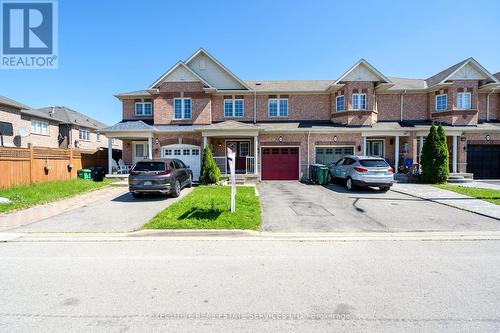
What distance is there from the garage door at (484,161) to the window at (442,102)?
11.4ft

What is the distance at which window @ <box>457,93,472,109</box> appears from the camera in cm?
1877

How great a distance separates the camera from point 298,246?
5.59 metres

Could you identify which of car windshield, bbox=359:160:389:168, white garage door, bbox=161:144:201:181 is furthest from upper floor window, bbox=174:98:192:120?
car windshield, bbox=359:160:389:168

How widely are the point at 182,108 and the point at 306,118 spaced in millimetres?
9796

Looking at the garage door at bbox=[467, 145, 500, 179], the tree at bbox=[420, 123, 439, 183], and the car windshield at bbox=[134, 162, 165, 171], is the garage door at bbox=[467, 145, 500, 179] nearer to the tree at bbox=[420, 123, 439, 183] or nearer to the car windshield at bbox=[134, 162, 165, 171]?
the tree at bbox=[420, 123, 439, 183]

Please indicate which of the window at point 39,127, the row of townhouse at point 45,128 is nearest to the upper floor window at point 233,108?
the row of townhouse at point 45,128

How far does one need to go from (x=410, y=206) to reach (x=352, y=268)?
6.77 meters

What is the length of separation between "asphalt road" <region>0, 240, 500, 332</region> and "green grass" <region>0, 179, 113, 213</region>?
5.30m

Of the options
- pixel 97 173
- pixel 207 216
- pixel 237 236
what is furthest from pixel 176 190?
pixel 97 173

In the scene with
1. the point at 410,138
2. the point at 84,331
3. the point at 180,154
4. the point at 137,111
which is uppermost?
the point at 137,111

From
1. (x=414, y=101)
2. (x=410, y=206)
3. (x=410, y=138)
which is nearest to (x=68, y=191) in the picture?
(x=410, y=206)

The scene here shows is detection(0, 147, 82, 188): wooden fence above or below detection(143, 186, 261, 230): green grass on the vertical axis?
above

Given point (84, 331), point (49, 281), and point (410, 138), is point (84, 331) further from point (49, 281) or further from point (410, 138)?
point (410, 138)

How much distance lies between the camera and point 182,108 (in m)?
18.8
